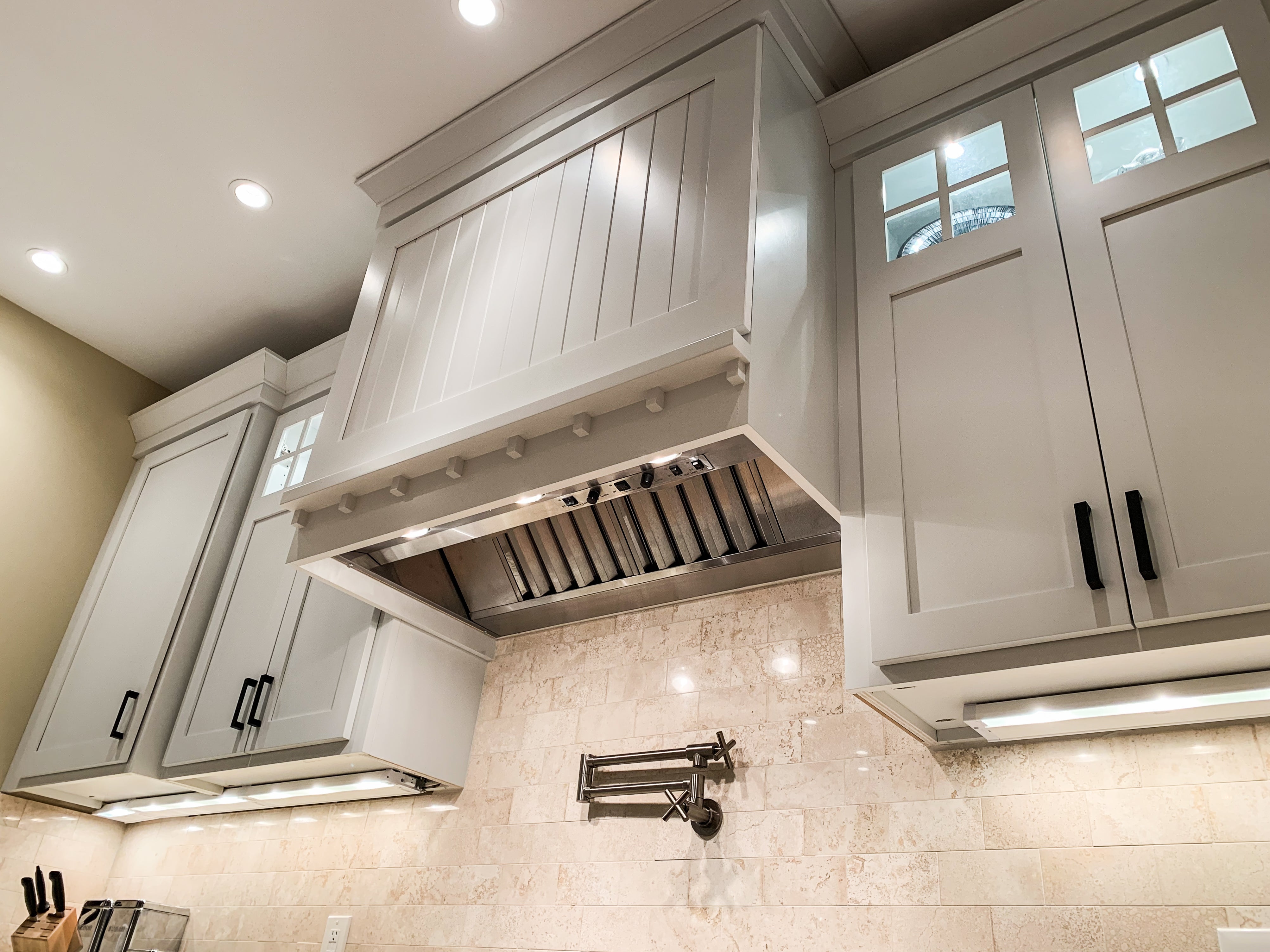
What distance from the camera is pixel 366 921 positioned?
2.53 m

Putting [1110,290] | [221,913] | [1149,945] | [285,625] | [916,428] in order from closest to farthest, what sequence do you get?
[1149,945]
[1110,290]
[916,428]
[285,625]
[221,913]

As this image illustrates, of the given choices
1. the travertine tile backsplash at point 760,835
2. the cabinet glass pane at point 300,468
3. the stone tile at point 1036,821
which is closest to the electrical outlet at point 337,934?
the travertine tile backsplash at point 760,835

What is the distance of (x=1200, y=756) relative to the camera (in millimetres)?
1544

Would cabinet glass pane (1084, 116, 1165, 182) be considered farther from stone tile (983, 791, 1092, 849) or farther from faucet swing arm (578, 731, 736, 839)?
faucet swing arm (578, 731, 736, 839)

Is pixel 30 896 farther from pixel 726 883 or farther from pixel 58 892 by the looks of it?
pixel 726 883

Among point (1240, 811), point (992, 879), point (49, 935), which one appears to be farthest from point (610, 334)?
point (49, 935)

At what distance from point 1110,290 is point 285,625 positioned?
2339 mm

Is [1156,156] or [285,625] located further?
[285,625]

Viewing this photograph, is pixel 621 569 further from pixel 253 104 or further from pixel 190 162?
pixel 190 162

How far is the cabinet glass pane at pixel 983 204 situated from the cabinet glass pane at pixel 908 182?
86 millimetres

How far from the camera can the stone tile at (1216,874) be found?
4.68ft

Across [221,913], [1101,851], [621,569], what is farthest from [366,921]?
[1101,851]

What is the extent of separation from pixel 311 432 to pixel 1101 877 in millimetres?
2649

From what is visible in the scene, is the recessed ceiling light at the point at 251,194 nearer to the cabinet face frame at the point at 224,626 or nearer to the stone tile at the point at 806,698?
the cabinet face frame at the point at 224,626
